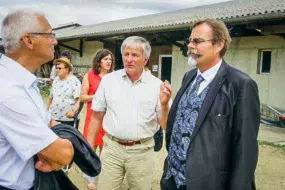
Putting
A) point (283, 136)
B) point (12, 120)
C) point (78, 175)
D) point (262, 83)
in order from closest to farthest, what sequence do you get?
1. point (12, 120)
2. point (78, 175)
3. point (283, 136)
4. point (262, 83)

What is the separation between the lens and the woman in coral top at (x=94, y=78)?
3.94 m

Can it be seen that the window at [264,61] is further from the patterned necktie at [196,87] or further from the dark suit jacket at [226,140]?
the dark suit jacket at [226,140]

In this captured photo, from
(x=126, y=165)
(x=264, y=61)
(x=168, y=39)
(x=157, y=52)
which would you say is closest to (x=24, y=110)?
(x=126, y=165)

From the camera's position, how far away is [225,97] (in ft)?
6.39

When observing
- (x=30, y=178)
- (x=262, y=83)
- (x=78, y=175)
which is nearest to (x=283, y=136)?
(x=262, y=83)

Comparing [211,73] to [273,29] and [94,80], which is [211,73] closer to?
[94,80]

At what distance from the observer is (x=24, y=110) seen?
4.06 ft

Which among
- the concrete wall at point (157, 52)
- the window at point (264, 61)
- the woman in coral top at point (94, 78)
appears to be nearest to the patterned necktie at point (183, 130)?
the woman in coral top at point (94, 78)

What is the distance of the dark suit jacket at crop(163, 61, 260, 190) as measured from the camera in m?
1.84

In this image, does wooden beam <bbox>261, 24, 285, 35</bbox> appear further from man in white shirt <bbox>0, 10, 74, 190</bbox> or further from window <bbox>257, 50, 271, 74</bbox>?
man in white shirt <bbox>0, 10, 74, 190</bbox>

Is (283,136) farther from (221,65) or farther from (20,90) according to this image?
(20,90)

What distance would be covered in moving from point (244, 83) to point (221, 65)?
1.01 ft

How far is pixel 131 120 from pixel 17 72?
140cm

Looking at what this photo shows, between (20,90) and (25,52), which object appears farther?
(25,52)
